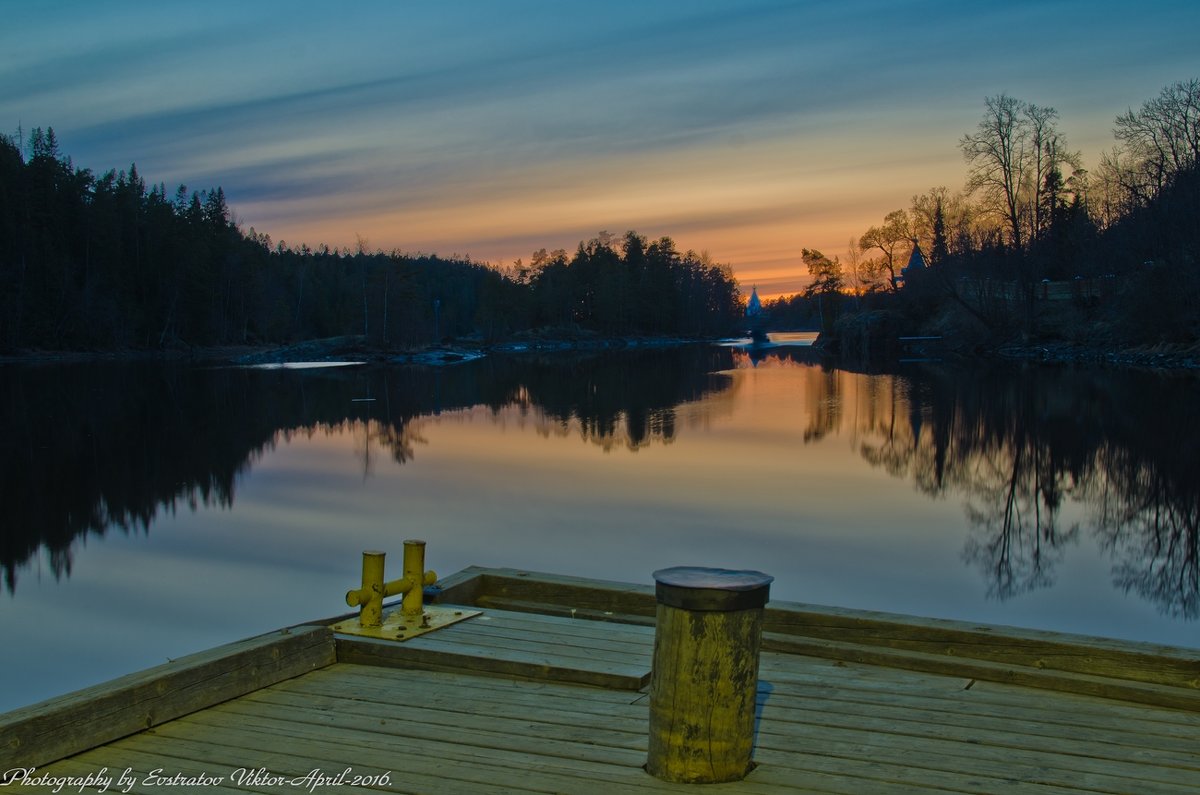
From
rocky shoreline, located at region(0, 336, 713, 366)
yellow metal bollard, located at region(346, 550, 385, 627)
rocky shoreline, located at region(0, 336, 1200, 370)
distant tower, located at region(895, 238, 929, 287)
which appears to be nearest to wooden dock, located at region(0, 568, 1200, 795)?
yellow metal bollard, located at region(346, 550, 385, 627)

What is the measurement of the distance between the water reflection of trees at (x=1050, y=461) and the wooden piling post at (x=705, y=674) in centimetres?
756

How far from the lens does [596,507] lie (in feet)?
51.1

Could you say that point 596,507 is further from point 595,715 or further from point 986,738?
point 986,738

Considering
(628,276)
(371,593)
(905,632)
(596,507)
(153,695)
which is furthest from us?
(628,276)

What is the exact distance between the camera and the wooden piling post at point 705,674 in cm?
373

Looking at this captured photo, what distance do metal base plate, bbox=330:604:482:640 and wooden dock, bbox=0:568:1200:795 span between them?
4.1 inches

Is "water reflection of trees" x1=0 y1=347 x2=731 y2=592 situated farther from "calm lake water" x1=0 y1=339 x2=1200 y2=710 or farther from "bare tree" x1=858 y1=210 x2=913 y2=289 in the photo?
"bare tree" x1=858 y1=210 x2=913 y2=289

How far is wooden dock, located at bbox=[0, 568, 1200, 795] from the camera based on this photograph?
392 centimetres

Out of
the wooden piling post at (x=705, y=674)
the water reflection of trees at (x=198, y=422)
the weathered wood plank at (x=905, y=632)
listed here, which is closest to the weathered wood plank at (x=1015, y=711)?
the weathered wood plank at (x=905, y=632)

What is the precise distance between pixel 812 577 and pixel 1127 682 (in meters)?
6.06

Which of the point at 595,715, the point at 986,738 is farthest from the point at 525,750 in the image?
the point at 986,738

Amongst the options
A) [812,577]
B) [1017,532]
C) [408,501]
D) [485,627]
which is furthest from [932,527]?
[485,627]

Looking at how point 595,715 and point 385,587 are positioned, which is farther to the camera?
point 385,587

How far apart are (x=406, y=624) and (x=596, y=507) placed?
964cm
